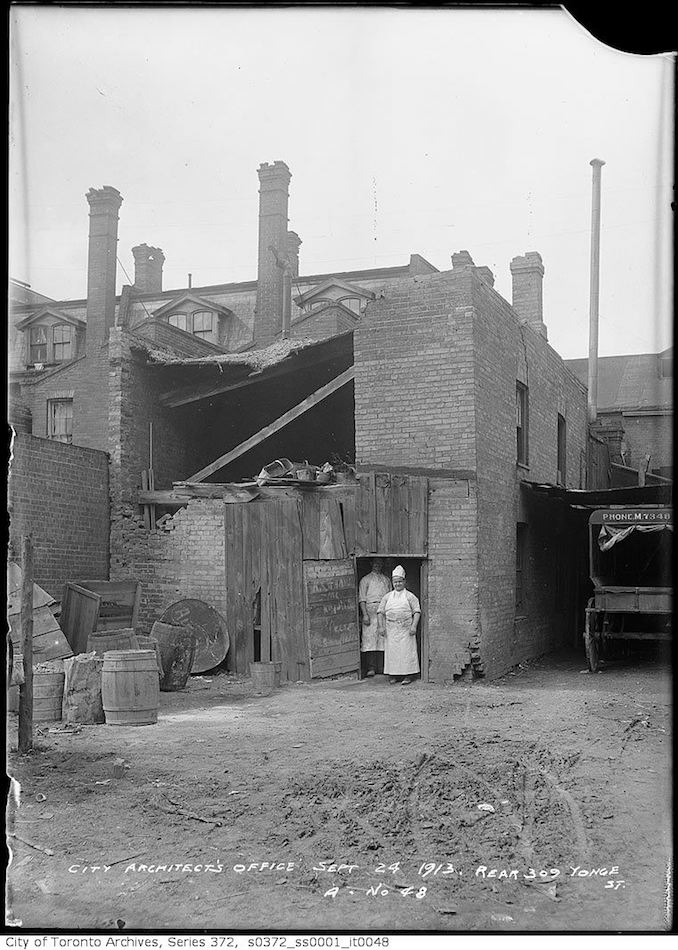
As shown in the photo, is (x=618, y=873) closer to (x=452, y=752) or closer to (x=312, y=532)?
(x=452, y=752)

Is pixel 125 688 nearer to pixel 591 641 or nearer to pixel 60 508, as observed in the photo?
pixel 60 508

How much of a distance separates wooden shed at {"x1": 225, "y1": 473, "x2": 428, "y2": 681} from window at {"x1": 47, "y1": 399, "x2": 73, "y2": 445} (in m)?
13.4

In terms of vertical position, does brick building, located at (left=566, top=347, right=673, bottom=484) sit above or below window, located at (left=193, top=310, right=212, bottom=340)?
below

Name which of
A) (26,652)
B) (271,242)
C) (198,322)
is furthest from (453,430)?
(198,322)

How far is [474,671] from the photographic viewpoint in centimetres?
1385

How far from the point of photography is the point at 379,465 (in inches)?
555

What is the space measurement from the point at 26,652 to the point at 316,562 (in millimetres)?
5929

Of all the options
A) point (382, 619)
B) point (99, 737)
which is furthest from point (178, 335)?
point (99, 737)

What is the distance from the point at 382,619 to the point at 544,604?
5.90 meters

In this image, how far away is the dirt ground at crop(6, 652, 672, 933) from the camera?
5.11 meters

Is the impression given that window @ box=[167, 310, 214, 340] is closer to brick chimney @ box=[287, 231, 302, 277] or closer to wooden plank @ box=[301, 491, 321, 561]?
brick chimney @ box=[287, 231, 302, 277]

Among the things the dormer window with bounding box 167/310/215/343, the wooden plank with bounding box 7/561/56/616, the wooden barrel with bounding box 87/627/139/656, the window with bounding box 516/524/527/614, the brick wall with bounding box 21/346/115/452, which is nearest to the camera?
the wooden barrel with bounding box 87/627/139/656

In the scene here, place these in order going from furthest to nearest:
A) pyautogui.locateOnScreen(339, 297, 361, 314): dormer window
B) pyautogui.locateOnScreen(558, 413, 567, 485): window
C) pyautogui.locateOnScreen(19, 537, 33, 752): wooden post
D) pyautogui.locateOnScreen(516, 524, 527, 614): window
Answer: pyautogui.locateOnScreen(339, 297, 361, 314): dormer window < pyautogui.locateOnScreen(558, 413, 567, 485): window < pyautogui.locateOnScreen(516, 524, 527, 614): window < pyautogui.locateOnScreen(19, 537, 33, 752): wooden post

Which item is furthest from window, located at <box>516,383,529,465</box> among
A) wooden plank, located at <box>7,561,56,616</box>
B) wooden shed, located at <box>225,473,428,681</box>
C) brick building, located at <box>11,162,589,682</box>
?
wooden plank, located at <box>7,561,56,616</box>
